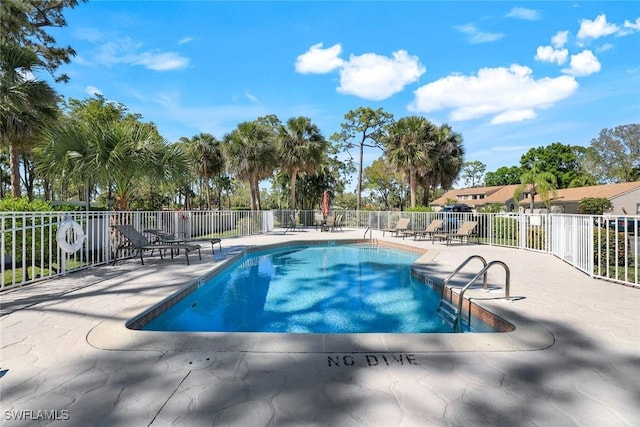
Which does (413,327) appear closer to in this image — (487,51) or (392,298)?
(392,298)

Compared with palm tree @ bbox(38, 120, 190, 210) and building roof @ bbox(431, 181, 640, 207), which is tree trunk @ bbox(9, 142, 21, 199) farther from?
building roof @ bbox(431, 181, 640, 207)

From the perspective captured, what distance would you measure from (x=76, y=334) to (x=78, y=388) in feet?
3.83

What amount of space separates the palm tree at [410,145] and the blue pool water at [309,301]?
1231cm

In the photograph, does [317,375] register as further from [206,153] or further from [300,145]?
[206,153]

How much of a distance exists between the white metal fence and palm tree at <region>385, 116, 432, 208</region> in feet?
12.4

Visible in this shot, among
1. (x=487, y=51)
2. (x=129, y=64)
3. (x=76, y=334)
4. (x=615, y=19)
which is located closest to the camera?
(x=76, y=334)

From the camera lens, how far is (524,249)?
32.8 ft

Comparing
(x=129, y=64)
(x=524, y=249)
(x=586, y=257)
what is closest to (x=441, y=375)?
(x=586, y=257)

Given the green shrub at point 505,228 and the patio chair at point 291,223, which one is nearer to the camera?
the green shrub at point 505,228

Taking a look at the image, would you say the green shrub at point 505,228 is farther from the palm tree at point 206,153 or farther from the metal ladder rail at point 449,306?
the palm tree at point 206,153

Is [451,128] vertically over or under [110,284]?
over

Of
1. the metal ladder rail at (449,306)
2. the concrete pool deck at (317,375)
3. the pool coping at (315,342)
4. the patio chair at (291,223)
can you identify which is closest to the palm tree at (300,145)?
the patio chair at (291,223)

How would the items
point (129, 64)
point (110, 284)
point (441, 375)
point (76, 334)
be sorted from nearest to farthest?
point (441, 375) → point (76, 334) → point (110, 284) → point (129, 64)

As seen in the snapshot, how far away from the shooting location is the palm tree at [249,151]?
19.2 m
